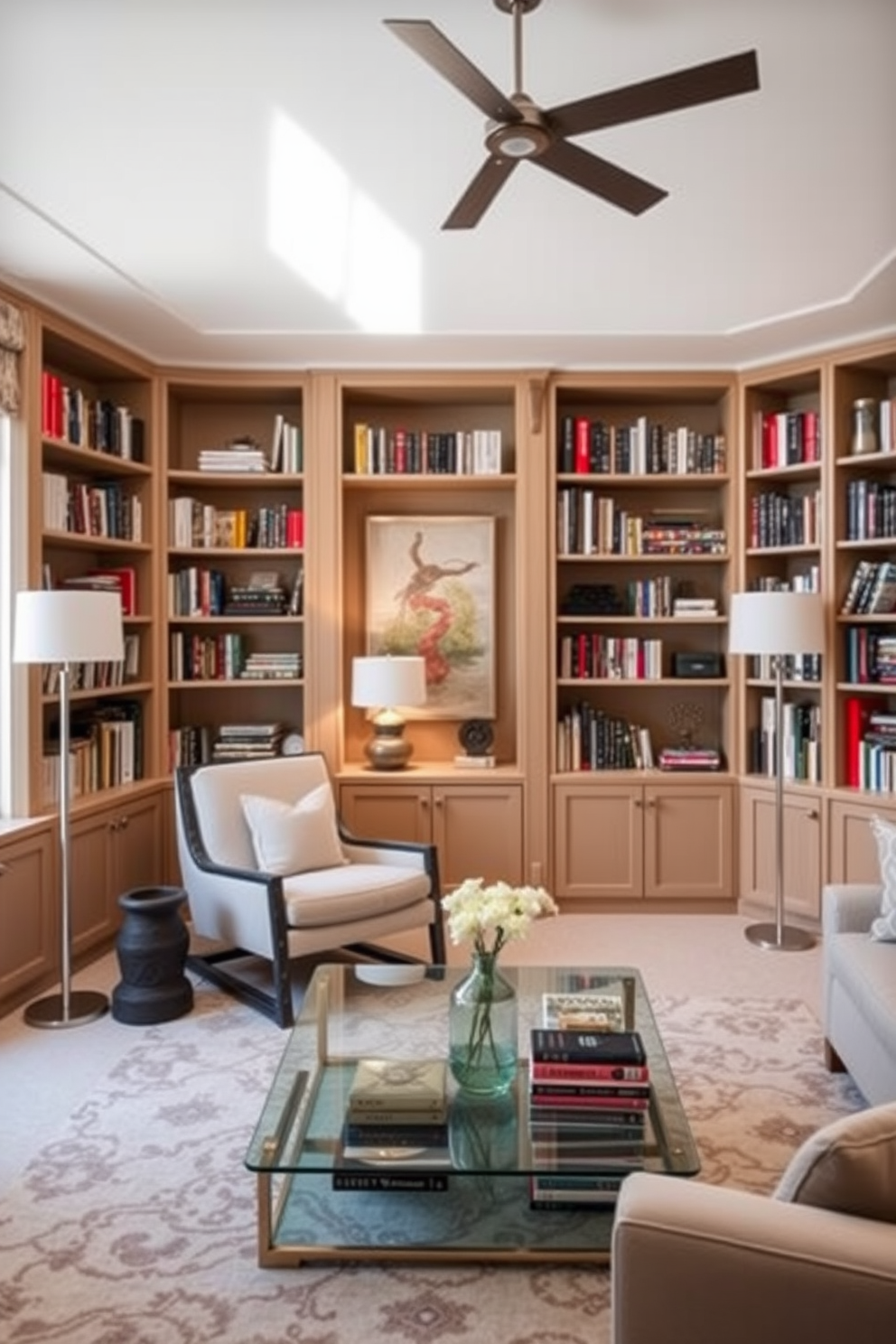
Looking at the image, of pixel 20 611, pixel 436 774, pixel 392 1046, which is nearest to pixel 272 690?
pixel 436 774

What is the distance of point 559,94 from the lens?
2262 mm

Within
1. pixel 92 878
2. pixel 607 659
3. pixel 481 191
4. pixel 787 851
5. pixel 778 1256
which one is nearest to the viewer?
pixel 778 1256

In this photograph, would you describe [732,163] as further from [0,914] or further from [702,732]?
[0,914]

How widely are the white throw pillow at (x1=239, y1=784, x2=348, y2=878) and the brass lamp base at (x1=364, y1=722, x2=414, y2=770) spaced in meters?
0.79

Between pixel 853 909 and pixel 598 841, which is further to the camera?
pixel 598 841

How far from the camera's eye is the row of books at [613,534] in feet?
14.7

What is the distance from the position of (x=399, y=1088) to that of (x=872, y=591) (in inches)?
124

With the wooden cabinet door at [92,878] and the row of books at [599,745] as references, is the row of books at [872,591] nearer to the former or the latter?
the row of books at [599,745]

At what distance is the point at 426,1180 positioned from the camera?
1879 mm

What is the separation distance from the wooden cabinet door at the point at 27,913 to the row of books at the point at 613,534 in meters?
2.77

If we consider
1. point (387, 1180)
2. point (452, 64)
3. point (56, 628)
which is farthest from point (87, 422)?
point (387, 1180)

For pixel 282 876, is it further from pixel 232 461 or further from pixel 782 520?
pixel 782 520

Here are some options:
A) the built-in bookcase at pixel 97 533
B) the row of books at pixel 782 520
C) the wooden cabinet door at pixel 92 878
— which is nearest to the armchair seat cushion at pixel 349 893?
the wooden cabinet door at pixel 92 878

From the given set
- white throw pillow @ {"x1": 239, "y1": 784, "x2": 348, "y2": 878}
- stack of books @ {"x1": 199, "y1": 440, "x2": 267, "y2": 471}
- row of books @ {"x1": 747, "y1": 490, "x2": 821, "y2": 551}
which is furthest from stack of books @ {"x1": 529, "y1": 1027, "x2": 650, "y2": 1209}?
stack of books @ {"x1": 199, "y1": 440, "x2": 267, "y2": 471}
